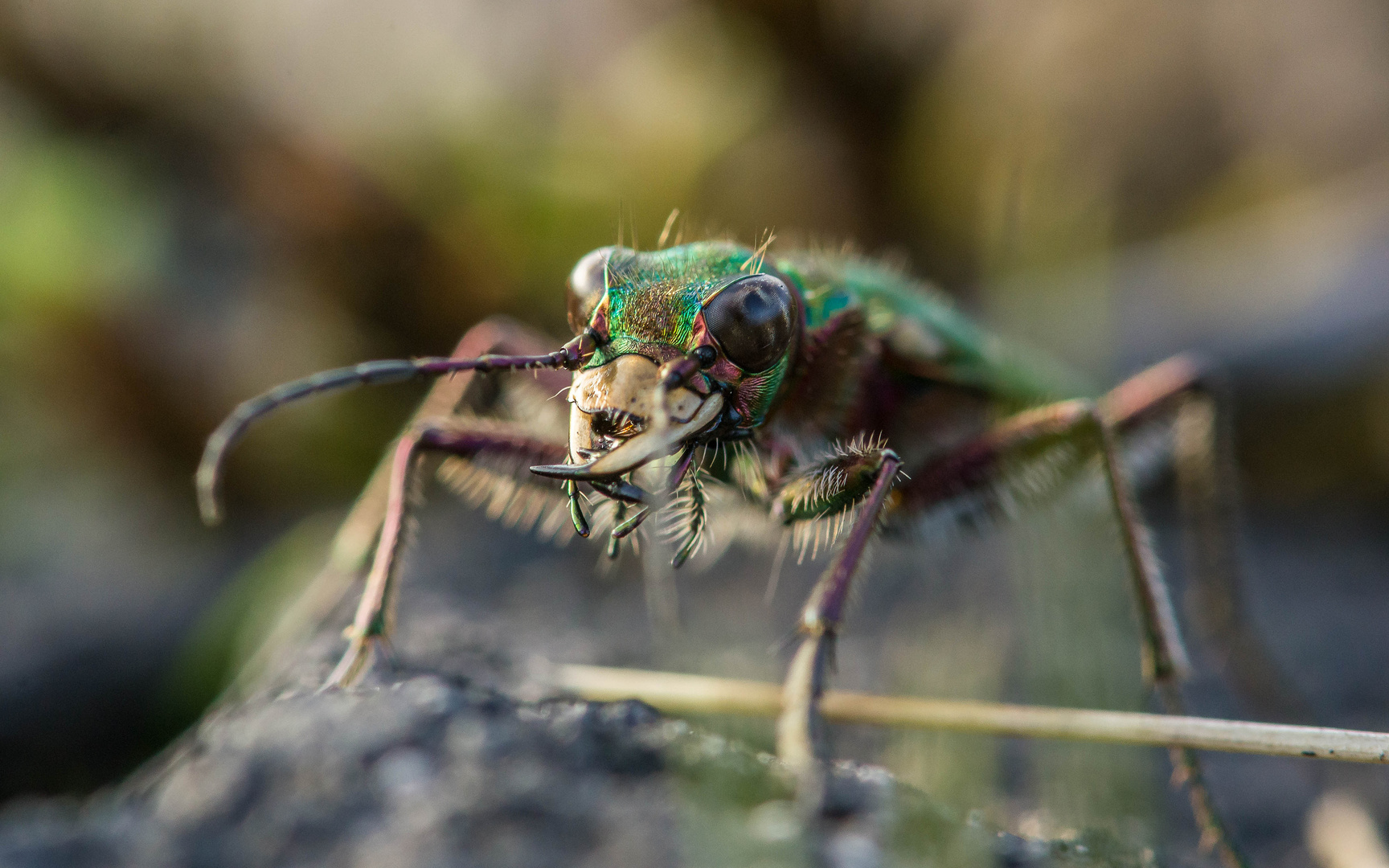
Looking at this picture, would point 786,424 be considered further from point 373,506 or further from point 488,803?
point 488,803

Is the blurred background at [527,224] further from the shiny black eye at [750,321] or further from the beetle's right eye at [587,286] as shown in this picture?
the shiny black eye at [750,321]

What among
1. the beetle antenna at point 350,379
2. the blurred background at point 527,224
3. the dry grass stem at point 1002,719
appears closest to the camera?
the dry grass stem at point 1002,719

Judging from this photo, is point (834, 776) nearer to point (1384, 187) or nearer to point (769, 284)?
point (769, 284)

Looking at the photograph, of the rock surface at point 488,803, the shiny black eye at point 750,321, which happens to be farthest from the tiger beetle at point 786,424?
the rock surface at point 488,803

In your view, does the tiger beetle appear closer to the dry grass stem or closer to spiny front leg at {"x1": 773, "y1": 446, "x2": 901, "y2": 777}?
spiny front leg at {"x1": 773, "y1": 446, "x2": 901, "y2": 777}

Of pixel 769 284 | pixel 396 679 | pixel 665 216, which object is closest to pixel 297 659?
pixel 396 679

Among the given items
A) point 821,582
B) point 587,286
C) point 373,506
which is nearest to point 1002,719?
point 821,582
